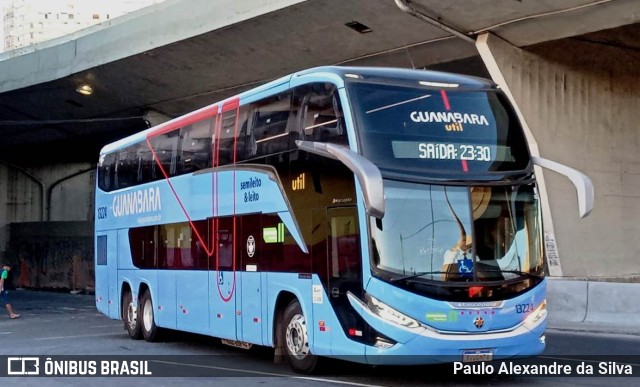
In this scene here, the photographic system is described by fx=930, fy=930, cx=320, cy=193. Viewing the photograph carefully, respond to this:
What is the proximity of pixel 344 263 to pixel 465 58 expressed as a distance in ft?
54.9

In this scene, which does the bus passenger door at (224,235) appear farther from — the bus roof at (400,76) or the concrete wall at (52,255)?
the concrete wall at (52,255)

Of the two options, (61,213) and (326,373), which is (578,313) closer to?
(326,373)

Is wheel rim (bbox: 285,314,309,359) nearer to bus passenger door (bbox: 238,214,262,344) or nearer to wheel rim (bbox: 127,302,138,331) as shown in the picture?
bus passenger door (bbox: 238,214,262,344)

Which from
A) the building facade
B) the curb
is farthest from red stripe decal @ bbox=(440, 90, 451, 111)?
the building facade

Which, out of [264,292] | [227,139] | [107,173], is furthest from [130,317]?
[264,292]

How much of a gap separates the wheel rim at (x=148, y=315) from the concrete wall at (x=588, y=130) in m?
11.3

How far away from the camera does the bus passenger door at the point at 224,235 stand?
14.4m

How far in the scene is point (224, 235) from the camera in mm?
14695

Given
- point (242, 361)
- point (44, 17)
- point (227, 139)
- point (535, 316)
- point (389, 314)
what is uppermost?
point (44, 17)

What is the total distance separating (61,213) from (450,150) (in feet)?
156

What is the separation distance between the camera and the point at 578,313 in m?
20.1

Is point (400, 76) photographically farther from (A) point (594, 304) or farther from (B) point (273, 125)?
(A) point (594, 304)

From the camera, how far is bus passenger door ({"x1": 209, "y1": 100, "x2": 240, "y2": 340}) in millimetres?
14383

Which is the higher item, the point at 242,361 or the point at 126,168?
the point at 126,168
